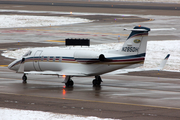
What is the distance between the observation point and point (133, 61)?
2508 centimetres

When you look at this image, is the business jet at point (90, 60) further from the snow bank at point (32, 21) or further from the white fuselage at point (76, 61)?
the snow bank at point (32, 21)

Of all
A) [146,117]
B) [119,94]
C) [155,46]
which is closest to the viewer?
[146,117]

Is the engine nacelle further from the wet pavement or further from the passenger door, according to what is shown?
the passenger door

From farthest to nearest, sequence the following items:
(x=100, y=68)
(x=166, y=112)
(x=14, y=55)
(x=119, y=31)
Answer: (x=119, y=31) < (x=14, y=55) < (x=100, y=68) < (x=166, y=112)

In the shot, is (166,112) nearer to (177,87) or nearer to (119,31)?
(177,87)

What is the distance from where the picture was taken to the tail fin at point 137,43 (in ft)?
82.2

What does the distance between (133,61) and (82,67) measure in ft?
11.9

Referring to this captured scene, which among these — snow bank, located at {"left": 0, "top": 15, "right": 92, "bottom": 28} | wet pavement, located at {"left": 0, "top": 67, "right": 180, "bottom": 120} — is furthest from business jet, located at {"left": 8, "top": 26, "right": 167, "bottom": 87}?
snow bank, located at {"left": 0, "top": 15, "right": 92, "bottom": 28}

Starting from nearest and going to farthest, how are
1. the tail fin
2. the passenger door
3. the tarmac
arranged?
1. the tarmac
2. the tail fin
3. the passenger door

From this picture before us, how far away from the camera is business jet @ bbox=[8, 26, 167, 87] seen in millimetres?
25078

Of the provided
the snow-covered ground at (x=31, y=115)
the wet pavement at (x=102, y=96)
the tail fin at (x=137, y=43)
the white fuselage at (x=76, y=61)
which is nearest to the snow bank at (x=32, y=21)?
the wet pavement at (x=102, y=96)

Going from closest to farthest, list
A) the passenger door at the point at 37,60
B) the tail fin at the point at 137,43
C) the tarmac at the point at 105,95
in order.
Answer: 1. the tarmac at the point at 105,95
2. the tail fin at the point at 137,43
3. the passenger door at the point at 37,60

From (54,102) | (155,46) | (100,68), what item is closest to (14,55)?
(155,46)

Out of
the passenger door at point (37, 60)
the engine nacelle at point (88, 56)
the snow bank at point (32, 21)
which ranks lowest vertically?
the snow bank at point (32, 21)
